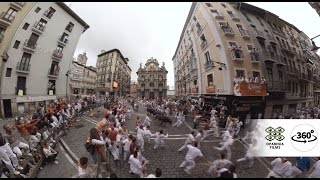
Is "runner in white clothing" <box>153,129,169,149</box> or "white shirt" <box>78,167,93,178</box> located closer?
"white shirt" <box>78,167,93,178</box>

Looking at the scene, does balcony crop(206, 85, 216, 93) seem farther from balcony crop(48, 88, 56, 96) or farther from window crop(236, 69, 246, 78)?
balcony crop(48, 88, 56, 96)

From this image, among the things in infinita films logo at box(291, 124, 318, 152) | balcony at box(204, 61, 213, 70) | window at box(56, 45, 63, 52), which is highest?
window at box(56, 45, 63, 52)

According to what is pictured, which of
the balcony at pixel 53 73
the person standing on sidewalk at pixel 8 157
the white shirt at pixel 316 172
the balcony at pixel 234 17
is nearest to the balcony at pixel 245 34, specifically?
the balcony at pixel 234 17

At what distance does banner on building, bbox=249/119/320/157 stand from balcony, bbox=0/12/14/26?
615 cm

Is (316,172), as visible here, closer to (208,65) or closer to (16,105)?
(208,65)

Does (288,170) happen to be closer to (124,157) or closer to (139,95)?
(139,95)

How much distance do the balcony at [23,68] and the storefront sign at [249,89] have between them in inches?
190

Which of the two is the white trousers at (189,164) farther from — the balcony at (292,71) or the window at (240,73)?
the balcony at (292,71)

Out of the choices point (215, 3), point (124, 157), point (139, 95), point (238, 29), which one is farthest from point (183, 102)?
point (124, 157)

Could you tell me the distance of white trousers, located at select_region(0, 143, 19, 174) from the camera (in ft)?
21.7

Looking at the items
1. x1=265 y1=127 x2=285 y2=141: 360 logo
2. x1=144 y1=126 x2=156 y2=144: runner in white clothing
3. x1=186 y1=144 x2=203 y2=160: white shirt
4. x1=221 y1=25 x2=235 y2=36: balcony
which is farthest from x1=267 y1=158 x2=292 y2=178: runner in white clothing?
x1=144 y1=126 x2=156 y2=144: runner in white clothing

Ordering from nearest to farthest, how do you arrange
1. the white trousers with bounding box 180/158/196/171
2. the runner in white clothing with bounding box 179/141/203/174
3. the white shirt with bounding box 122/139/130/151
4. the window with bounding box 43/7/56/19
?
the window with bounding box 43/7/56/19
the white trousers with bounding box 180/158/196/171
the runner in white clothing with bounding box 179/141/203/174
the white shirt with bounding box 122/139/130/151

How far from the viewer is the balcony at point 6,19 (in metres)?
4.08

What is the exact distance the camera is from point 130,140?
8703 millimetres
